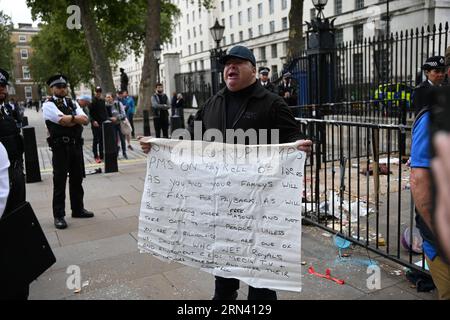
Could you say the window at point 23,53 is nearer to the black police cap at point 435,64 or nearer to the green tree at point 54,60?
the green tree at point 54,60

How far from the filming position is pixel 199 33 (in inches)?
3091

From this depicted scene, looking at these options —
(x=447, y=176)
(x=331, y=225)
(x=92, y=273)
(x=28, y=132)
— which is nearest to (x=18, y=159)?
(x=92, y=273)

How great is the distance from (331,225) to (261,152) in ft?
8.68

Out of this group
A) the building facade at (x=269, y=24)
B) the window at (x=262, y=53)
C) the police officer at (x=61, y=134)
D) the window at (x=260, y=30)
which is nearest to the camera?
the police officer at (x=61, y=134)

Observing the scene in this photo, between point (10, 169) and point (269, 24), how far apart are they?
59.2 metres

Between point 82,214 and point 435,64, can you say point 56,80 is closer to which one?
point 82,214

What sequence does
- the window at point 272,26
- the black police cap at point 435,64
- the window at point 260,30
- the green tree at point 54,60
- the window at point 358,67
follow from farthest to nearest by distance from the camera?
the window at point 260,30
the window at point 272,26
the green tree at point 54,60
the window at point 358,67
the black police cap at point 435,64

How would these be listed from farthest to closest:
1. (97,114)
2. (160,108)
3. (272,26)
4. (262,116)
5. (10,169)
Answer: (272,26) < (160,108) < (97,114) < (10,169) < (262,116)

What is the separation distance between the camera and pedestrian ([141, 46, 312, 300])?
113 inches

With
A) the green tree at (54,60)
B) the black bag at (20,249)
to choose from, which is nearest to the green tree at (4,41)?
the green tree at (54,60)

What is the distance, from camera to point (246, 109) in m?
2.92

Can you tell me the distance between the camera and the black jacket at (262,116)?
2.88m

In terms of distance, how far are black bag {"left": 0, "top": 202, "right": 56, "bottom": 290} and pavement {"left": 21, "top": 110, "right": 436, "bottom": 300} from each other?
0.86 meters

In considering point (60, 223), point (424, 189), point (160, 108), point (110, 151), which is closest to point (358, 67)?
point (160, 108)
